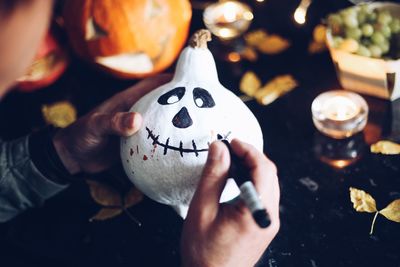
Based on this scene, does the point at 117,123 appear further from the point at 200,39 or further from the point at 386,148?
the point at 386,148

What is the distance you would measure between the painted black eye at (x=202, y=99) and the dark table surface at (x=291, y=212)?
0.26m

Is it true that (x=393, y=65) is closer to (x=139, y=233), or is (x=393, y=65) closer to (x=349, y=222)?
(x=349, y=222)

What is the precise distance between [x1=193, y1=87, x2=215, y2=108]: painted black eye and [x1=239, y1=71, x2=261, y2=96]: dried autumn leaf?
1.12 feet

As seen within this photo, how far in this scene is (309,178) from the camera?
0.97m

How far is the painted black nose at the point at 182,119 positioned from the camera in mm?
761

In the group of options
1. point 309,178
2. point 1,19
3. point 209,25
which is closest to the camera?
point 1,19

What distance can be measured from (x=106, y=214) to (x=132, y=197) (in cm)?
6

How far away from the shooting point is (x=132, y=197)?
979 mm

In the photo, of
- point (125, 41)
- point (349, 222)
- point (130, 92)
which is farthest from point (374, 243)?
point (125, 41)

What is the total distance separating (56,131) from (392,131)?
0.70 meters

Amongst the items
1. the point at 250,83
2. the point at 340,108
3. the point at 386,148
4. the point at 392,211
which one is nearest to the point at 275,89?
the point at 250,83

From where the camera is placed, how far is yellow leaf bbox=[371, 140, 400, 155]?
98 cm

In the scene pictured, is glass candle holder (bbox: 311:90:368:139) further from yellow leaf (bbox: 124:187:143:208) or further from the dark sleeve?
the dark sleeve

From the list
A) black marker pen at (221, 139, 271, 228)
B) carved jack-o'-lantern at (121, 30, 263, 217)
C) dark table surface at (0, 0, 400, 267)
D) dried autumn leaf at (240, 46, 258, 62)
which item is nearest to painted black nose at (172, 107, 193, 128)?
carved jack-o'-lantern at (121, 30, 263, 217)
